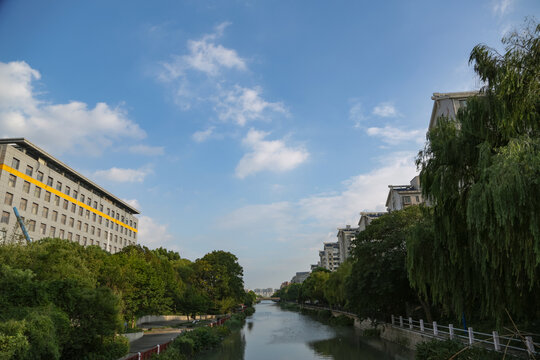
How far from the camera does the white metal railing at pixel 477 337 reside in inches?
510

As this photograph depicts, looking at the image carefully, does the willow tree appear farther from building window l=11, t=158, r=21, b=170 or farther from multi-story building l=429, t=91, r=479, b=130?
building window l=11, t=158, r=21, b=170

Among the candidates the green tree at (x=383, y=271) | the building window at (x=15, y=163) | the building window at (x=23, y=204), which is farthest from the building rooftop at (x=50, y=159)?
the green tree at (x=383, y=271)

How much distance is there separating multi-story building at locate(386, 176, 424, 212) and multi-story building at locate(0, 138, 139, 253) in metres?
54.3

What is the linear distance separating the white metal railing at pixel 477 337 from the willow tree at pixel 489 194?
5.44ft

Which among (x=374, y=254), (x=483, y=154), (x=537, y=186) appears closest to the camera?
(x=537, y=186)

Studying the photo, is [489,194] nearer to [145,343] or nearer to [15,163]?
[145,343]

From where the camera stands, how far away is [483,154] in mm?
10070

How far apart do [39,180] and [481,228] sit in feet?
175

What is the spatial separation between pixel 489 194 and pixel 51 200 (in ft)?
182

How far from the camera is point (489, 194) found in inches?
356

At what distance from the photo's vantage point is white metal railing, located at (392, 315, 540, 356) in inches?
510

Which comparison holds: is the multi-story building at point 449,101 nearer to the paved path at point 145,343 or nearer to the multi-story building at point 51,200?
the paved path at point 145,343

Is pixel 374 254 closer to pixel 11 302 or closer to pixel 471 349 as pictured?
pixel 471 349

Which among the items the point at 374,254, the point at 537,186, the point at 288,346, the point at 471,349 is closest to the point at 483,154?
the point at 537,186
